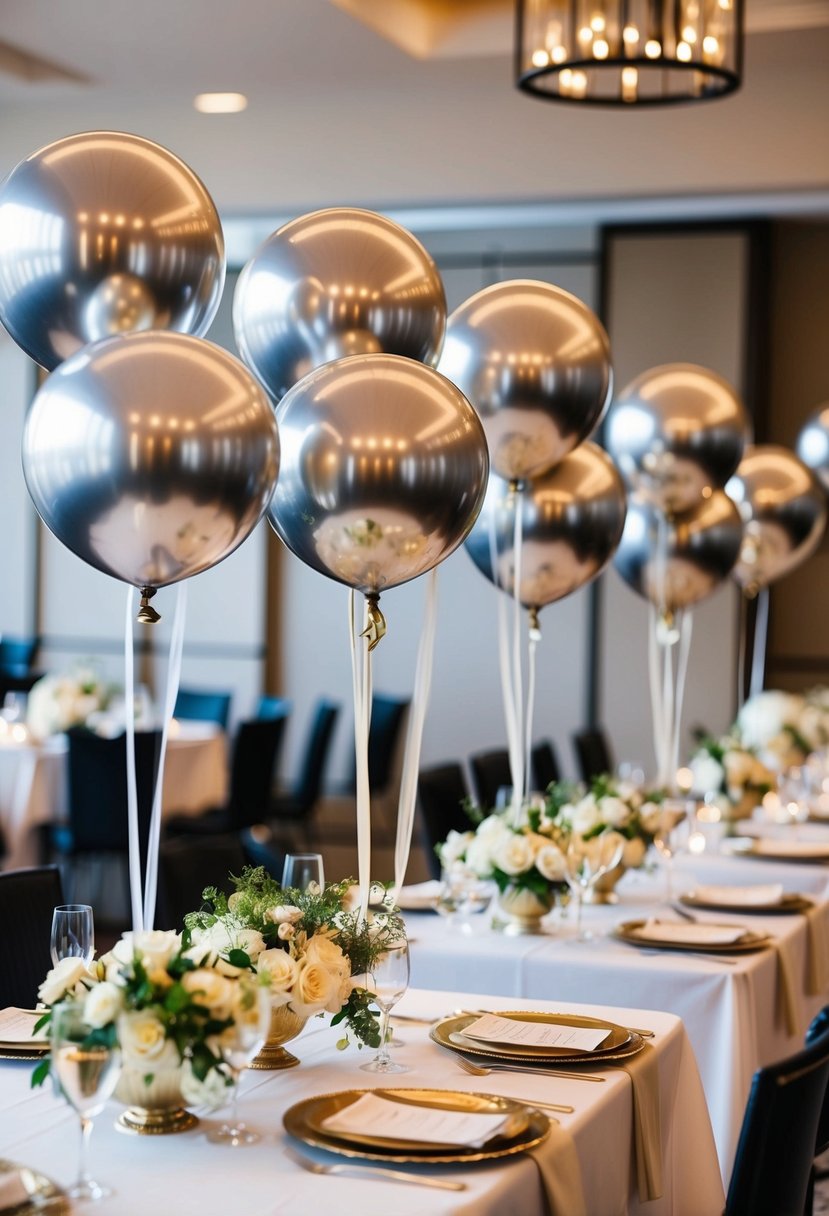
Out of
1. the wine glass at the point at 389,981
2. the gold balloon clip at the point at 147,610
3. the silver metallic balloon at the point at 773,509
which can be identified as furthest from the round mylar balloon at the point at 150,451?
the silver metallic balloon at the point at 773,509

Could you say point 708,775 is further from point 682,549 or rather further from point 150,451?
point 150,451

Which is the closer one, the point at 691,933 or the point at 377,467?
the point at 377,467

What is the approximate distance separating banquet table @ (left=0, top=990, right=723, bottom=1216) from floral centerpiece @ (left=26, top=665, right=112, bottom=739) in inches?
174

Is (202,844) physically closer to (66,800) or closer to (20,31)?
(66,800)

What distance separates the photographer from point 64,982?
2.14 metres

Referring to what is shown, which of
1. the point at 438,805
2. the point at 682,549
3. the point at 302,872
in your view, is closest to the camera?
the point at 302,872

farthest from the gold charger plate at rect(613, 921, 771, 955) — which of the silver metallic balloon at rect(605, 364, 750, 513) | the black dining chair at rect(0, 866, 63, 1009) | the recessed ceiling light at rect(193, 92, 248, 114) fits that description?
the recessed ceiling light at rect(193, 92, 248, 114)

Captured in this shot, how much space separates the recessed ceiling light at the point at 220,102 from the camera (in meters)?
7.50

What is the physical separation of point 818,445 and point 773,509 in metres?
0.84

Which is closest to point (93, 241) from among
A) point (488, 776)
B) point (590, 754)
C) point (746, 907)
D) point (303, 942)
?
point (303, 942)

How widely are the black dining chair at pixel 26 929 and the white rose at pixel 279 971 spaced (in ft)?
2.87

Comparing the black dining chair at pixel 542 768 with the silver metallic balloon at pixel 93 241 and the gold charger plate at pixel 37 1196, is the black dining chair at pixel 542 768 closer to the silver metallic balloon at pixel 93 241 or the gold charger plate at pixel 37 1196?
the silver metallic balloon at pixel 93 241

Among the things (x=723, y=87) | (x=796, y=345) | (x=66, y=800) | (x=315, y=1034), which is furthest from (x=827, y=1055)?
(x=796, y=345)

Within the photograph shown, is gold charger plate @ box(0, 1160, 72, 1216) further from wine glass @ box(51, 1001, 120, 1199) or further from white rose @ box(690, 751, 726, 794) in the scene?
white rose @ box(690, 751, 726, 794)
